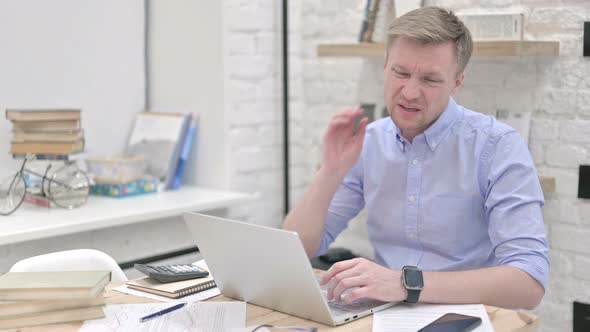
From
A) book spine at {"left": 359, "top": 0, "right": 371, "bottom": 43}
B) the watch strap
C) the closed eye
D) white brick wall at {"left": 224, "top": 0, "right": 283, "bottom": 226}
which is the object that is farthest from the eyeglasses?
the watch strap

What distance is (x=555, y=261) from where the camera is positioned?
2.73 metres

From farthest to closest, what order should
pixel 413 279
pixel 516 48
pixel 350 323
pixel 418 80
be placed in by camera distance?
pixel 516 48
pixel 418 80
pixel 413 279
pixel 350 323

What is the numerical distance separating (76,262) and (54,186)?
77cm

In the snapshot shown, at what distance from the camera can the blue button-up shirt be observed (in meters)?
2.01

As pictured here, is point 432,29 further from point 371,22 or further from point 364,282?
point 371,22

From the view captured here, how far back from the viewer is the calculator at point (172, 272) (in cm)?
192

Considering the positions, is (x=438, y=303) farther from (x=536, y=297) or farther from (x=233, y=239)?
(x=233, y=239)

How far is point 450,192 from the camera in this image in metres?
2.14

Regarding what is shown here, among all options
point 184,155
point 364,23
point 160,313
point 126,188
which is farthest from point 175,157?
point 160,313

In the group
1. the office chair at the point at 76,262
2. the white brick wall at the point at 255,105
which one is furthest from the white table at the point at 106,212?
the office chair at the point at 76,262

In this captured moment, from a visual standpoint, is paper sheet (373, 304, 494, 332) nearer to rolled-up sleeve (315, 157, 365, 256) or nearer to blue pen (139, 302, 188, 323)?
blue pen (139, 302, 188, 323)

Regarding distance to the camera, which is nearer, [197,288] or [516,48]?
[197,288]

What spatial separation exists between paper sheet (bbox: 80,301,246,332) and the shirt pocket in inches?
24.8

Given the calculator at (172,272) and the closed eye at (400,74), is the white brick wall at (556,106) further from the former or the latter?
the calculator at (172,272)
